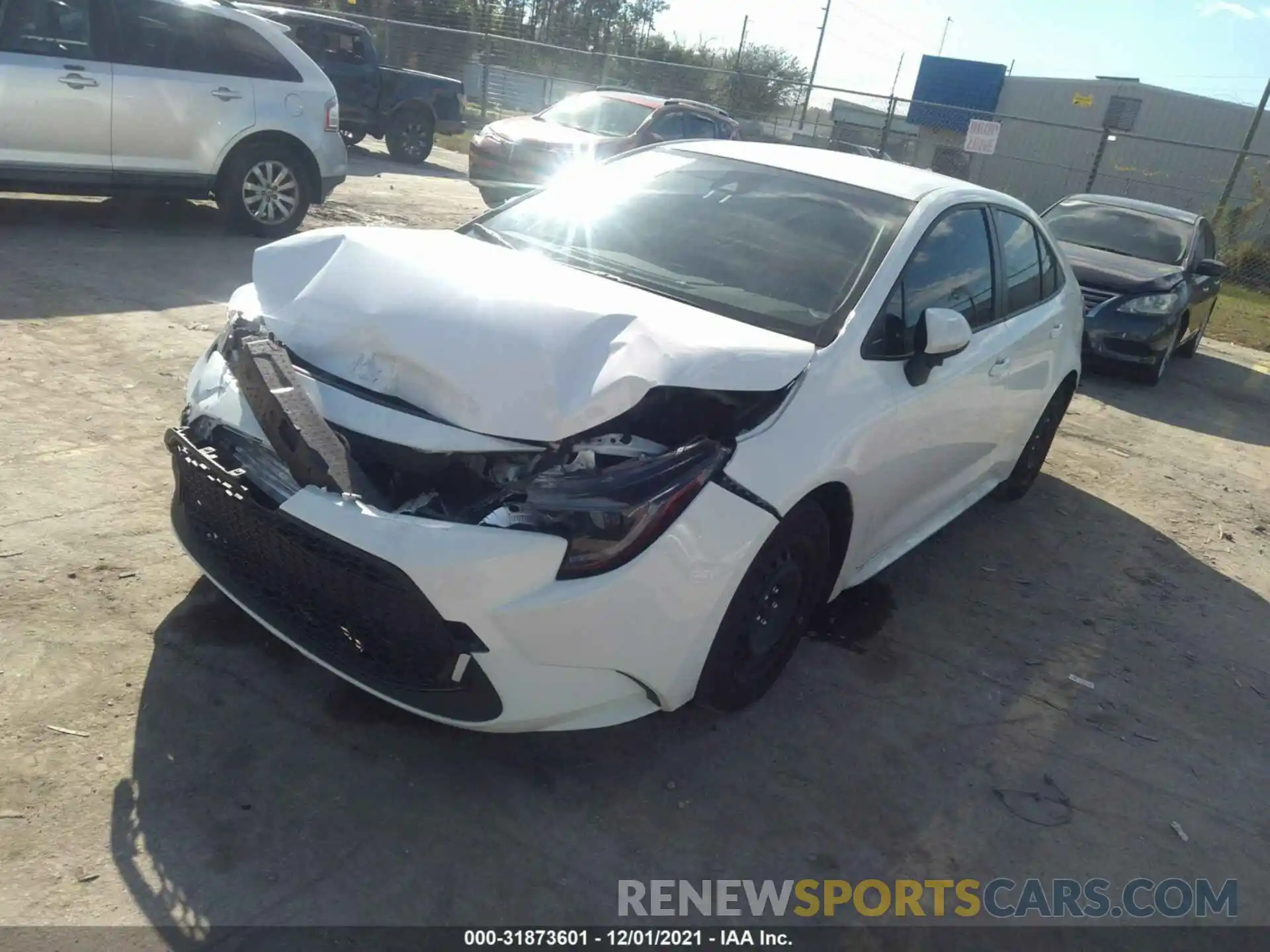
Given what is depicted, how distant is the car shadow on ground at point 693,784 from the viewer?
2.53m

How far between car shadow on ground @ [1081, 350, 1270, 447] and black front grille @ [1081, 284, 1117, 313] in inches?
25.8

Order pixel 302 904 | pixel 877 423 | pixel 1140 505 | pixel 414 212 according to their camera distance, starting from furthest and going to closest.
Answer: pixel 414 212
pixel 1140 505
pixel 877 423
pixel 302 904

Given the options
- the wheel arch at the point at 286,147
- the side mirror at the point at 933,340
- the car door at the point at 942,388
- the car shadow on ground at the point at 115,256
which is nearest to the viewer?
the side mirror at the point at 933,340

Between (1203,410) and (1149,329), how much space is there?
0.84 meters

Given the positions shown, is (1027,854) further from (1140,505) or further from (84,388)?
(84,388)

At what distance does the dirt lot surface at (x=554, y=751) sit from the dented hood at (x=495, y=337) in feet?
3.25

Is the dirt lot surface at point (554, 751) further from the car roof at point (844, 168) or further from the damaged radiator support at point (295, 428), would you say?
the car roof at point (844, 168)

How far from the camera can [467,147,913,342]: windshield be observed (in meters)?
3.60

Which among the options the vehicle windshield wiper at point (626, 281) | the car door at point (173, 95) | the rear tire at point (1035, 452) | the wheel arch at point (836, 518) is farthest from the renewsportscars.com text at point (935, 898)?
the car door at point (173, 95)

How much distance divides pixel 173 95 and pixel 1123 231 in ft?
29.2

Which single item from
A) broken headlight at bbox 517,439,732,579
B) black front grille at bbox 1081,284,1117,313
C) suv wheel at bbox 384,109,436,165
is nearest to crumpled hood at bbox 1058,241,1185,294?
black front grille at bbox 1081,284,1117,313

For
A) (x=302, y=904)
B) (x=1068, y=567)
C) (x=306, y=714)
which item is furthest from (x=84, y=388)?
(x=1068, y=567)

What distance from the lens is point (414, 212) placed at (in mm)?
11523

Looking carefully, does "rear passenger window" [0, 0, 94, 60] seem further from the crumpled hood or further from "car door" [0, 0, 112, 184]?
the crumpled hood
